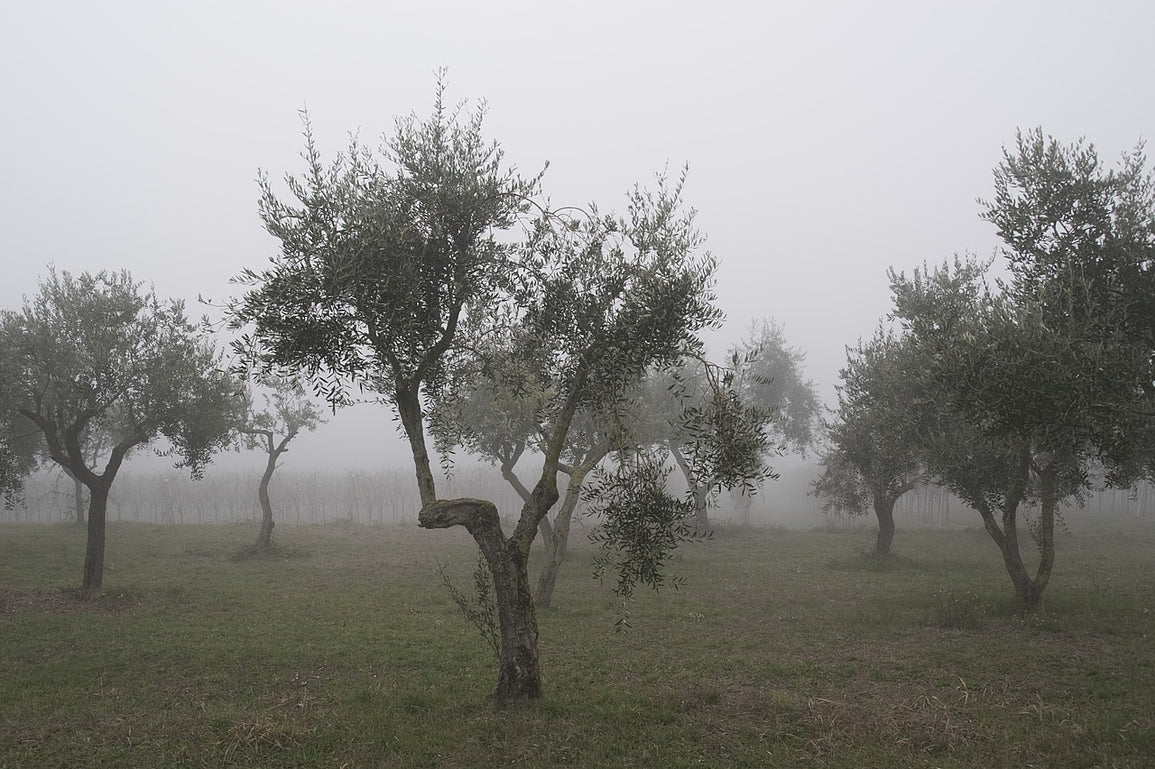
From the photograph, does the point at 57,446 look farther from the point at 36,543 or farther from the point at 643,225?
the point at 643,225

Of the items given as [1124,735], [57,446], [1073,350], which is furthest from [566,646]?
[57,446]

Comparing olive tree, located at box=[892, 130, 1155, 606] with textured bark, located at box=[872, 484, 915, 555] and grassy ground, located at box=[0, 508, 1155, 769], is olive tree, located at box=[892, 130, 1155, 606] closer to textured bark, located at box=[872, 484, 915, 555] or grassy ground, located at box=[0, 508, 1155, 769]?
grassy ground, located at box=[0, 508, 1155, 769]

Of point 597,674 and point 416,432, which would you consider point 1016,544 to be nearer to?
point 597,674

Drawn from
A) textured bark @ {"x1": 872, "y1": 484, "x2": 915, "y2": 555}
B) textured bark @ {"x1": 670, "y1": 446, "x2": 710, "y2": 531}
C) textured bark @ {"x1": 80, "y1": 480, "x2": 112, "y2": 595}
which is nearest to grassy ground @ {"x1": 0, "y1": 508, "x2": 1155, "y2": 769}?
A: textured bark @ {"x1": 80, "y1": 480, "x2": 112, "y2": 595}

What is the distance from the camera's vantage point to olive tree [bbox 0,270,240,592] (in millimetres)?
A: 19312

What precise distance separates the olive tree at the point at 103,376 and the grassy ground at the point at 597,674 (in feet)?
15.7

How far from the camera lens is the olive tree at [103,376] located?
19.3m

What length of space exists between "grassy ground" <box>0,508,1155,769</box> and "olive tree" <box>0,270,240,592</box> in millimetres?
4798

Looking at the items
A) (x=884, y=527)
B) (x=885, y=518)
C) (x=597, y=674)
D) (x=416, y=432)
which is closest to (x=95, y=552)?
(x=416, y=432)

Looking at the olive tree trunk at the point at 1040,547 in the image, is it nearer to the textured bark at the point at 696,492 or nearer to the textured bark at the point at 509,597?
the textured bark at the point at 696,492

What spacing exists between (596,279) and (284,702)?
9.12 m

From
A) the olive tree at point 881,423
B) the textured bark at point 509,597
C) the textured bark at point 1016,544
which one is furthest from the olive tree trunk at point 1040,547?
the textured bark at point 509,597

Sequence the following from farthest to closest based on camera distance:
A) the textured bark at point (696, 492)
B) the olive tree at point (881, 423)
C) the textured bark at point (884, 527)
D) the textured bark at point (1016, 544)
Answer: the textured bark at point (884, 527) < the olive tree at point (881, 423) < the textured bark at point (1016, 544) < the textured bark at point (696, 492)

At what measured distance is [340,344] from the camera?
10.2 m
